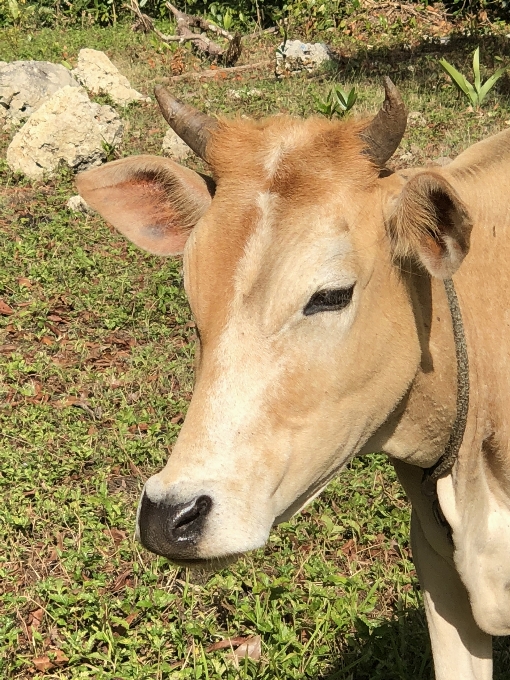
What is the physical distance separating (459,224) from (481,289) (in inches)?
23.0

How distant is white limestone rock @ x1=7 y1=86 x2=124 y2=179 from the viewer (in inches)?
362

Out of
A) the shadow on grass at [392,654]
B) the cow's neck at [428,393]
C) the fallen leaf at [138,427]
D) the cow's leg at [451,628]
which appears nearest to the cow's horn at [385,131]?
the cow's neck at [428,393]

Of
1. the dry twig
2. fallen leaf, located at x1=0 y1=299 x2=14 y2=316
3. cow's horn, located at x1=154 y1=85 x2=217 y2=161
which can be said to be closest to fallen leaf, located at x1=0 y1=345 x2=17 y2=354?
fallen leaf, located at x1=0 y1=299 x2=14 y2=316

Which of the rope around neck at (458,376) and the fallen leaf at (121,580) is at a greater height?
the rope around neck at (458,376)

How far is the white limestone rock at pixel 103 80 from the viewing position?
1173 centimetres

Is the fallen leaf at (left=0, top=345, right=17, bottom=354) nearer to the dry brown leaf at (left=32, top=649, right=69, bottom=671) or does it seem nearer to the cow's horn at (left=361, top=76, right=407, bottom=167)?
the dry brown leaf at (left=32, top=649, right=69, bottom=671)

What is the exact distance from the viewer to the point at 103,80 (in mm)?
11805

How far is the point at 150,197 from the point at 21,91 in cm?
867

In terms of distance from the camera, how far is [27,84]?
1090 cm

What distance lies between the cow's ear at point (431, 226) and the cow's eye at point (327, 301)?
0.73ft

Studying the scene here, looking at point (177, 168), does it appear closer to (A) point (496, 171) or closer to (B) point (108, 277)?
(A) point (496, 171)

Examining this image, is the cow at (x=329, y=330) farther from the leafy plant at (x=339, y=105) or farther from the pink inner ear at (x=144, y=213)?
the leafy plant at (x=339, y=105)

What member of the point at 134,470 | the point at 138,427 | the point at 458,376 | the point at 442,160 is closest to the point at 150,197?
the point at 458,376

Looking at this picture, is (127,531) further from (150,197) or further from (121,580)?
(150,197)
